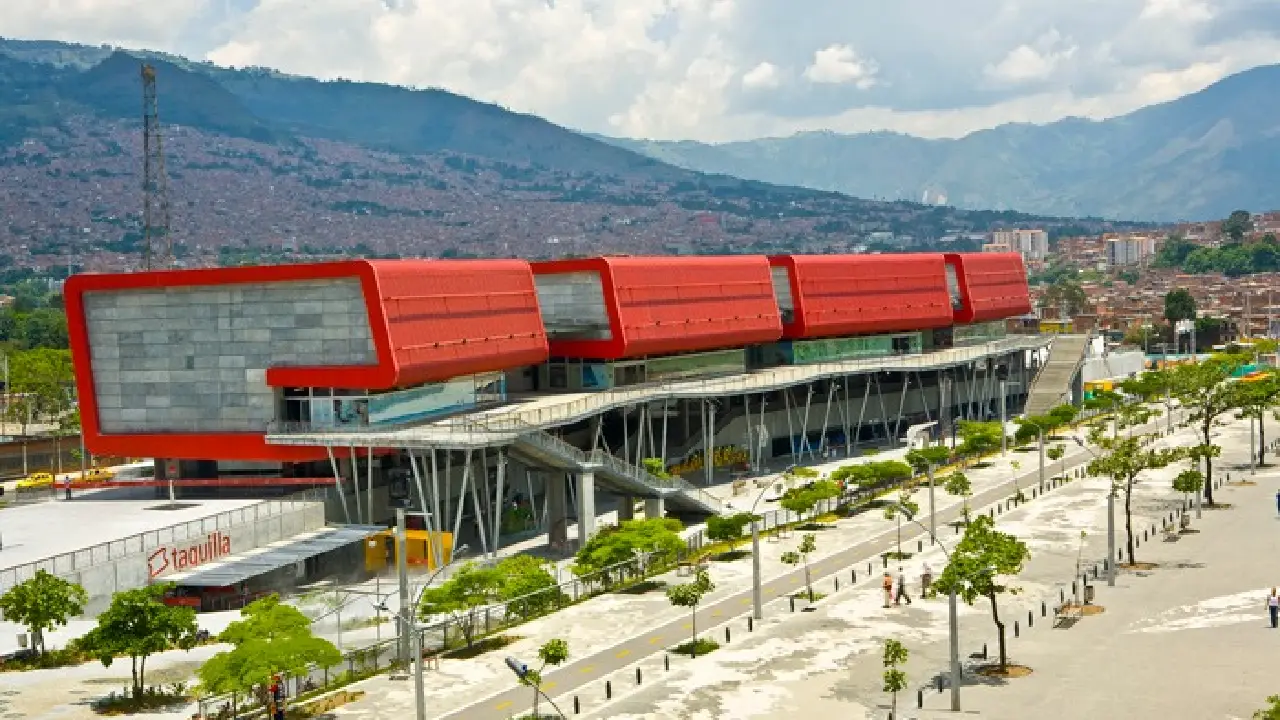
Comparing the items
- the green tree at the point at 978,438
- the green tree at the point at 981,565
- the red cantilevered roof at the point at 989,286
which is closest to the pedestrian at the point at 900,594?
the green tree at the point at 981,565

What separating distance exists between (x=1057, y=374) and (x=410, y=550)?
97617mm

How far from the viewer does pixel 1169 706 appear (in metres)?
50.0

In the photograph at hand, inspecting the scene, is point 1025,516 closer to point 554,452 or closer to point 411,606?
point 554,452

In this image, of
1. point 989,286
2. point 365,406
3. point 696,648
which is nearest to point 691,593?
point 696,648

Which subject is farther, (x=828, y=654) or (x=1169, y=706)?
(x=828, y=654)

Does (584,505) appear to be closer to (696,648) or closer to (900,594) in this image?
(900,594)

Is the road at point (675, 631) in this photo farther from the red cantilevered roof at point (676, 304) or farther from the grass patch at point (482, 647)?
the red cantilevered roof at point (676, 304)

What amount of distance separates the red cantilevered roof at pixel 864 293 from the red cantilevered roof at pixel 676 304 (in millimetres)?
5302

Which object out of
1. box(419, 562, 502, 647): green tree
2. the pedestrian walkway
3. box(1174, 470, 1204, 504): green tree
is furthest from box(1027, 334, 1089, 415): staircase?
box(419, 562, 502, 647): green tree

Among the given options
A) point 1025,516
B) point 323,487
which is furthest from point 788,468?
point 323,487

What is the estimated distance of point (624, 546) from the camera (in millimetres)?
71688

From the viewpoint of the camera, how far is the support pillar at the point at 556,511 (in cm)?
8456

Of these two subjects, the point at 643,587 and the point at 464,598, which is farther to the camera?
the point at 643,587

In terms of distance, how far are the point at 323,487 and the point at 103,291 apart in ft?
59.9
